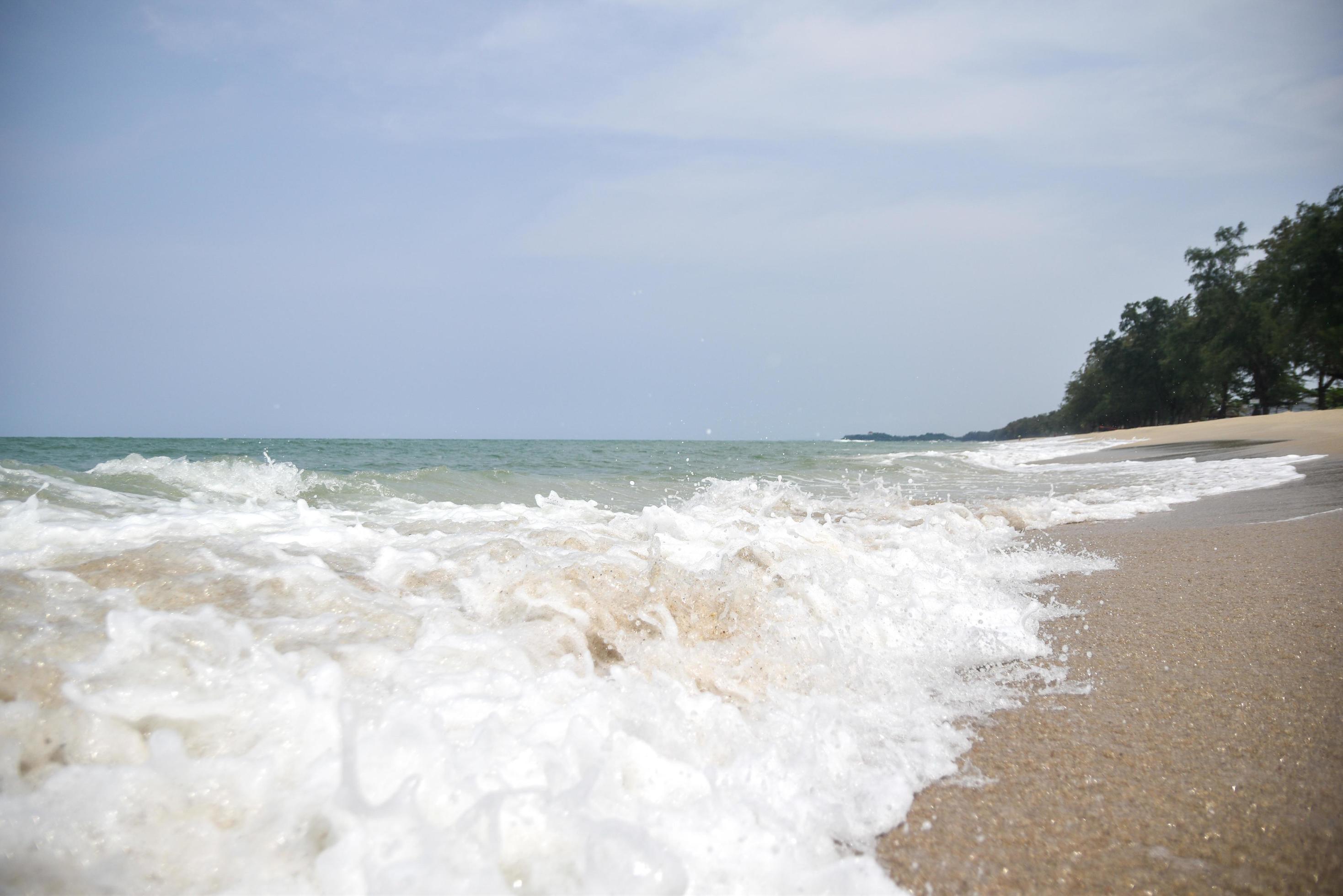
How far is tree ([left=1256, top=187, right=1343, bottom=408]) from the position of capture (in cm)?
2347

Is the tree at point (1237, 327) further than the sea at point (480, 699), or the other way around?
the tree at point (1237, 327)

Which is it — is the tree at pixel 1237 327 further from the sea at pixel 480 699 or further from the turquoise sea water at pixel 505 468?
the sea at pixel 480 699

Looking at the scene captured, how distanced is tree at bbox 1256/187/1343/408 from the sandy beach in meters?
29.0

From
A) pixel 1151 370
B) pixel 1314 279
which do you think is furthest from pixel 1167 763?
pixel 1151 370

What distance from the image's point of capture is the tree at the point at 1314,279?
23469mm

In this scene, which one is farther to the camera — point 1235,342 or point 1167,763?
point 1235,342

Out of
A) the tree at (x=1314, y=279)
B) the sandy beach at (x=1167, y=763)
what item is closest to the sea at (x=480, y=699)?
the sandy beach at (x=1167, y=763)

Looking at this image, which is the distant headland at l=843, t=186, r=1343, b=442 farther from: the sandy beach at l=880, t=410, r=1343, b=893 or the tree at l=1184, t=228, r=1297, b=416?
the sandy beach at l=880, t=410, r=1343, b=893

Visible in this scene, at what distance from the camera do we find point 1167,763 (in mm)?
1553

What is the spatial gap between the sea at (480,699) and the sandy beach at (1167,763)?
3.9 inches

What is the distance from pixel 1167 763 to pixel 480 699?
5.10 ft

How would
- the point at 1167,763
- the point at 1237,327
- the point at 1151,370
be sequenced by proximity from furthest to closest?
the point at 1151,370, the point at 1237,327, the point at 1167,763

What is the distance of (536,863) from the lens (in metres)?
1.18

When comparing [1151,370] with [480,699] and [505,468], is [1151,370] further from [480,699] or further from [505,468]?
[480,699]
